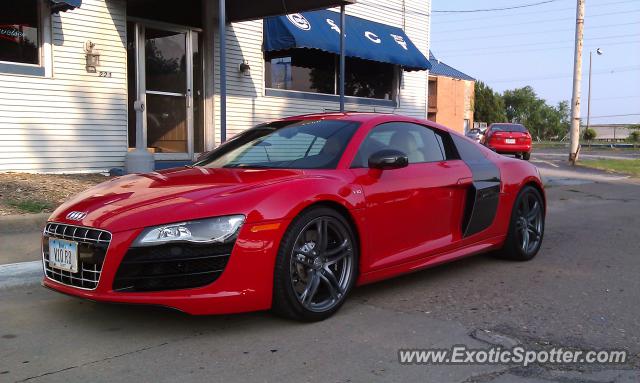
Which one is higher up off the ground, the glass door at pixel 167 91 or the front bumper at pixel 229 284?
the glass door at pixel 167 91

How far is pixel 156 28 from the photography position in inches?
434

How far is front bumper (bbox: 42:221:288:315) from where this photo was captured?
3.40m

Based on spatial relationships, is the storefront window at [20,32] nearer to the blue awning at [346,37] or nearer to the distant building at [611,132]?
the blue awning at [346,37]

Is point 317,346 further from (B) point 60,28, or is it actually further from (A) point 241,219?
(B) point 60,28

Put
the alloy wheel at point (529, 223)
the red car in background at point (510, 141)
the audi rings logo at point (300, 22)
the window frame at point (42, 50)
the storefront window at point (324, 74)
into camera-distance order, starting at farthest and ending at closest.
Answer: the red car in background at point (510, 141), the storefront window at point (324, 74), the audi rings logo at point (300, 22), the window frame at point (42, 50), the alloy wheel at point (529, 223)

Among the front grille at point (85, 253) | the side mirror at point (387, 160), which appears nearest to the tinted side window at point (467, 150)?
the side mirror at point (387, 160)

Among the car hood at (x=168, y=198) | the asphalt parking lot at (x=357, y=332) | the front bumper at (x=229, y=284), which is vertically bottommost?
the asphalt parking lot at (x=357, y=332)

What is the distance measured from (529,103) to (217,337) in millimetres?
110198

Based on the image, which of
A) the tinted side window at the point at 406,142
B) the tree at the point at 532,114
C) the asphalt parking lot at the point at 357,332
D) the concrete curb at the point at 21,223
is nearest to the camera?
the asphalt parking lot at the point at 357,332

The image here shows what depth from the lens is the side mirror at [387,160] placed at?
169 inches

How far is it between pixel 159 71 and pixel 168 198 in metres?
8.12

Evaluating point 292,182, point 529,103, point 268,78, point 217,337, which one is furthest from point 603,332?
point 529,103

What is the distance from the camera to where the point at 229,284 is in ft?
11.5

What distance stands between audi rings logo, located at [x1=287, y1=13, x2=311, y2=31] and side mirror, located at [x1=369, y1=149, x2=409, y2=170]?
8.37 m
